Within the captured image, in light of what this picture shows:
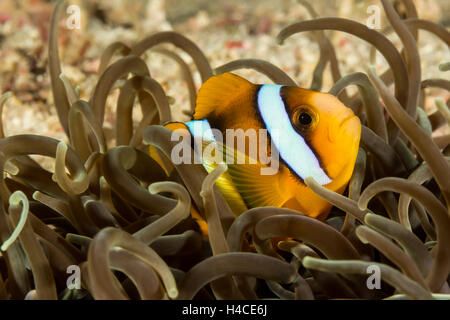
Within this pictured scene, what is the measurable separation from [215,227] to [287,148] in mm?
233

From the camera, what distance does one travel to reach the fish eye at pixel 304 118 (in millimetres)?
922

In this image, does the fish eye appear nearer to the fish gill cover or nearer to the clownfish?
the clownfish

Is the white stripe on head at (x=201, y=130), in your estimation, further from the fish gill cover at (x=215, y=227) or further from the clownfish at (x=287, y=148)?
the fish gill cover at (x=215, y=227)

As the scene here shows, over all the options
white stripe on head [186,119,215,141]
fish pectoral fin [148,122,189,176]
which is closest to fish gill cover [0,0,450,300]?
fish pectoral fin [148,122,189,176]

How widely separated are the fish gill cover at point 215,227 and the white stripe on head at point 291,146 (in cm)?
10

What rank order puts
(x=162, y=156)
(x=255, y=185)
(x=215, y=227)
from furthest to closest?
(x=162, y=156) < (x=255, y=185) < (x=215, y=227)

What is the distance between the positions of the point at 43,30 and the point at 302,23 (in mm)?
1726

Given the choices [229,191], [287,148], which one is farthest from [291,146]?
[229,191]

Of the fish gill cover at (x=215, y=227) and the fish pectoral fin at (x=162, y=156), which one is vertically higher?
the fish pectoral fin at (x=162, y=156)

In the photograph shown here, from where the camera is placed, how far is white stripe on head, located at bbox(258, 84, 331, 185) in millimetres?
920

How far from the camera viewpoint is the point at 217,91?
1027 mm

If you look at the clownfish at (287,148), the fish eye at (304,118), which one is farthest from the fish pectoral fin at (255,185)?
the fish eye at (304,118)

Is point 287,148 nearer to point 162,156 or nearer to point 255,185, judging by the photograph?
point 255,185

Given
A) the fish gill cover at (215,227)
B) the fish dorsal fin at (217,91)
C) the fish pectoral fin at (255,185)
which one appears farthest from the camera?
the fish dorsal fin at (217,91)
